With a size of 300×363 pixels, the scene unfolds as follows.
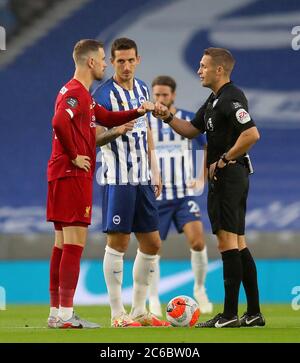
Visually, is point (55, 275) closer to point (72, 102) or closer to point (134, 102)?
point (72, 102)

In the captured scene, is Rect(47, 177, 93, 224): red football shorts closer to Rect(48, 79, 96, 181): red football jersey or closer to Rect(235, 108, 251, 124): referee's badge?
Rect(48, 79, 96, 181): red football jersey

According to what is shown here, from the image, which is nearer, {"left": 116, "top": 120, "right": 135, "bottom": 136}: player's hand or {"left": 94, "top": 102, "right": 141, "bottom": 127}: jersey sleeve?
{"left": 116, "top": 120, "right": 135, "bottom": 136}: player's hand

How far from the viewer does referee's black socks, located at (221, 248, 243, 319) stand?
22.3 ft

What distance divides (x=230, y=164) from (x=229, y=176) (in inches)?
3.3

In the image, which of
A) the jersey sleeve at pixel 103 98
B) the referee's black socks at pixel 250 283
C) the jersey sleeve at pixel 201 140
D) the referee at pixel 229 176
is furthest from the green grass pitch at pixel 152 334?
the jersey sleeve at pixel 201 140

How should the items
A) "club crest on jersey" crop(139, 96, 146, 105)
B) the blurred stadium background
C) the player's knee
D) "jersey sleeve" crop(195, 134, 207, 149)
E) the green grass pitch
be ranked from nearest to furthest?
the green grass pitch, "club crest on jersey" crop(139, 96, 146, 105), the player's knee, "jersey sleeve" crop(195, 134, 207, 149), the blurred stadium background

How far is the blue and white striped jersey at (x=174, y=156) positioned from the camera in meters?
10.1

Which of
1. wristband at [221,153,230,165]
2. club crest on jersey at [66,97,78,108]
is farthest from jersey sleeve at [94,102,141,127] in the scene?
wristband at [221,153,230,165]

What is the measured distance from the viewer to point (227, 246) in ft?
22.4

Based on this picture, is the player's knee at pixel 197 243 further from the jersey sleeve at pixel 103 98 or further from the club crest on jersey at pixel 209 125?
the club crest on jersey at pixel 209 125

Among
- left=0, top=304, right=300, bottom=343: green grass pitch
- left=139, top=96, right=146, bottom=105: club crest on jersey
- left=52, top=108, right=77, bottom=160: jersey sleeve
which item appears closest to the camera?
left=0, top=304, right=300, bottom=343: green grass pitch
